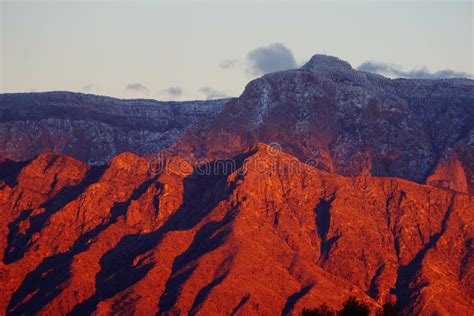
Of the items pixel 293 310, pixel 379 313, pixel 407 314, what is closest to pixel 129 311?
pixel 293 310

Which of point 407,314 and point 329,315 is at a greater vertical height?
point 329,315

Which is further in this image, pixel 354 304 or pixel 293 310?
pixel 293 310

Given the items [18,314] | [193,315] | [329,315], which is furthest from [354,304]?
[18,314]

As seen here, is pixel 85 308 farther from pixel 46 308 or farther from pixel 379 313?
pixel 379 313

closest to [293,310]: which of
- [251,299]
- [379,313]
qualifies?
[251,299]

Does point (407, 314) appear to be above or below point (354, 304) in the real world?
below

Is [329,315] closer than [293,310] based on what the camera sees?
Yes

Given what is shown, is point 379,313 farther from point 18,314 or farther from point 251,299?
point 18,314

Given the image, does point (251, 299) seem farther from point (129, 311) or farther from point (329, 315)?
point (329, 315)
